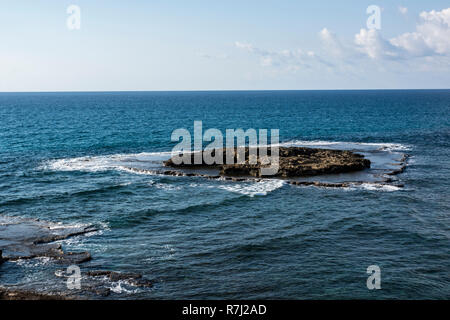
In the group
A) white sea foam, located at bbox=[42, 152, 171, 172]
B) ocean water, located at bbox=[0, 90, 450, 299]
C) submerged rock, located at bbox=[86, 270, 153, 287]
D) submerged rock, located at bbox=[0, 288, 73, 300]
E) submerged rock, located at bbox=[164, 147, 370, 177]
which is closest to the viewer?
submerged rock, located at bbox=[0, 288, 73, 300]

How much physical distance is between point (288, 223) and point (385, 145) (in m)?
48.6

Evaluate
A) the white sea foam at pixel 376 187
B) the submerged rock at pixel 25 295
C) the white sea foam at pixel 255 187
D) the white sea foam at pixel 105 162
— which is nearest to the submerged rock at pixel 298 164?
the white sea foam at pixel 255 187

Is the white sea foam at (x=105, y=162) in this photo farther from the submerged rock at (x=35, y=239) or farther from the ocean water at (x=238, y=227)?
the submerged rock at (x=35, y=239)

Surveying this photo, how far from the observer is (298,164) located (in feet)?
188

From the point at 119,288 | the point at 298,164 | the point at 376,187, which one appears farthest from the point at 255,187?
the point at 119,288

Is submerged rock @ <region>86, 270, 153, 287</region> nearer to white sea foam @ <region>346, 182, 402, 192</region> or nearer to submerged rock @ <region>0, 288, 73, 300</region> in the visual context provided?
submerged rock @ <region>0, 288, 73, 300</region>

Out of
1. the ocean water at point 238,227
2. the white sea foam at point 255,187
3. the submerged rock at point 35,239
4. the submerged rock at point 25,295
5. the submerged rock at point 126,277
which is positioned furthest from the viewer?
the white sea foam at point 255,187

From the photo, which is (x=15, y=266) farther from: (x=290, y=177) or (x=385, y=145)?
(x=385, y=145)

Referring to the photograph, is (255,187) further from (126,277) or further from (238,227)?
(126,277)

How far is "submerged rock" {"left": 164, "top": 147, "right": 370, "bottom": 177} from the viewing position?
5553 centimetres

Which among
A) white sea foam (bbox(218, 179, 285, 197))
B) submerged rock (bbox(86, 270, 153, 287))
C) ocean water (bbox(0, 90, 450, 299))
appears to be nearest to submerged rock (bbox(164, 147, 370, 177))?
ocean water (bbox(0, 90, 450, 299))

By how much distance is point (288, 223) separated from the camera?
38.1 metres

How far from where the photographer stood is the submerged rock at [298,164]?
182 ft
